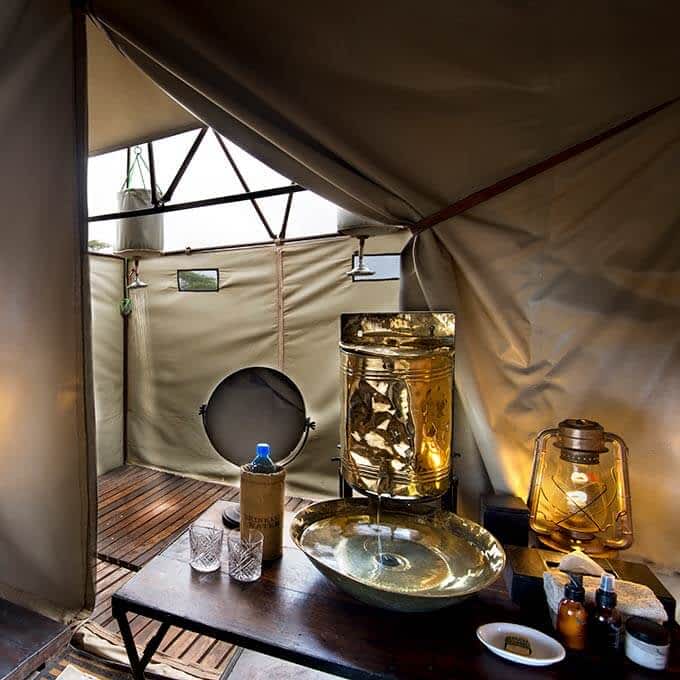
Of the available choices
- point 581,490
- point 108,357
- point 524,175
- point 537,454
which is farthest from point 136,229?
point 581,490

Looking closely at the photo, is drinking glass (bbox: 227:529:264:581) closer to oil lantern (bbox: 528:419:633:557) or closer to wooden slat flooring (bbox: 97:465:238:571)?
oil lantern (bbox: 528:419:633:557)

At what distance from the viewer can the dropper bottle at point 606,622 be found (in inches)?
28.5

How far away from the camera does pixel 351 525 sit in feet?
3.46

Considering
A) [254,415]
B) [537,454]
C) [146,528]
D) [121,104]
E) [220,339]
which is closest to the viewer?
[537,454]

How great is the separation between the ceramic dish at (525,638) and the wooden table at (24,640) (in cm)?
94

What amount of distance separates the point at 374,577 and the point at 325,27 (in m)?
1.39

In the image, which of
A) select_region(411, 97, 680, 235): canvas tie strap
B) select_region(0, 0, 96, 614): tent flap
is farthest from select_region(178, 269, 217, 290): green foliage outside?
select_region(411, 97, 680, 235): canvas tie strap

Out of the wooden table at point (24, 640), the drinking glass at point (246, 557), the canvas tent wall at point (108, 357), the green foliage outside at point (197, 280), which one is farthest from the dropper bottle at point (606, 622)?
the canvas tent wall at point (108, 357)

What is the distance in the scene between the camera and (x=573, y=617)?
74 cm

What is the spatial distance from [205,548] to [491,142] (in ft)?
4.30

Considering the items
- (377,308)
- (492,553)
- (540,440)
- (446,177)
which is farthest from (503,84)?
(377,308)

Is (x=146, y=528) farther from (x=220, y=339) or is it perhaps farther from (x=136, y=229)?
(x=136, y=229)

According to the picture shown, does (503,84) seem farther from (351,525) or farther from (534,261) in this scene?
(351,525)

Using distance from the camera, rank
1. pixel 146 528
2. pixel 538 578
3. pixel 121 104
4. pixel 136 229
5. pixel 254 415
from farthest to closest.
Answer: pixel 136 229, pixel 146 528, pixel 121 104, pixel 254 415, pixel 538 578
